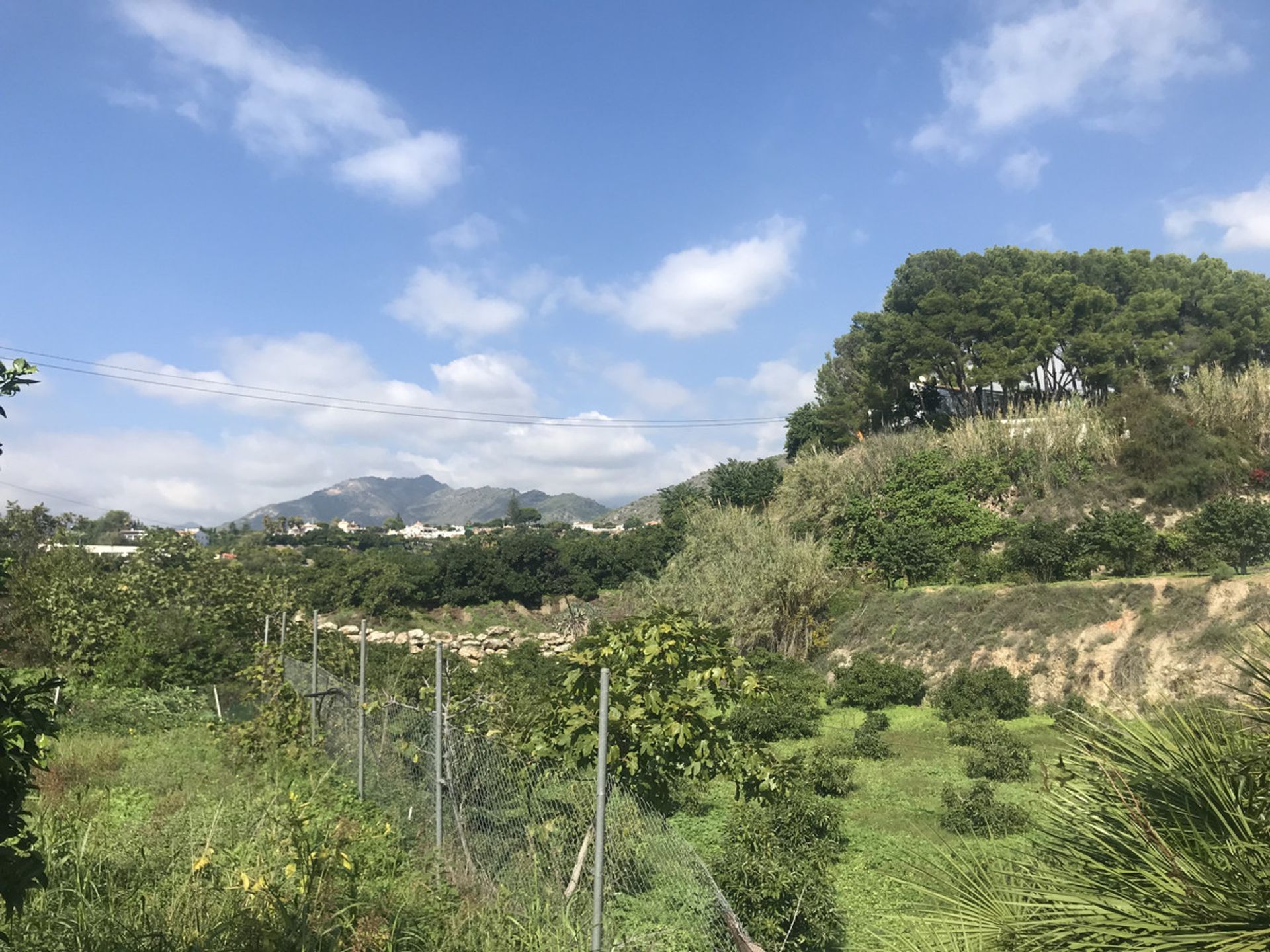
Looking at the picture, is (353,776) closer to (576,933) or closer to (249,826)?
(249,826)

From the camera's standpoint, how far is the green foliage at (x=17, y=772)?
217 cm

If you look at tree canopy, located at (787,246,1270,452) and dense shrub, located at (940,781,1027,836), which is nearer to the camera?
dense shrub, located at (940,781,1027,836)

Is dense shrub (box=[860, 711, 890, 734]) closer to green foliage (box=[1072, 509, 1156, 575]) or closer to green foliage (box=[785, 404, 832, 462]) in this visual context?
green foliage (box=[1072, 509, 1156, 575])

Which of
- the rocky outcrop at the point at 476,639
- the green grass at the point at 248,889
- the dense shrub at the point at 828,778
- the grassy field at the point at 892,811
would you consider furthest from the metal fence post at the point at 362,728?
the rocky outcrop at the point at 476,639

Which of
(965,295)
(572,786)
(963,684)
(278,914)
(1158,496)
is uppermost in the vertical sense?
(965,295)

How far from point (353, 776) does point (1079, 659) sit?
1420cm

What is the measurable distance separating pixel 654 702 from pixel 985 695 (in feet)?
42.5

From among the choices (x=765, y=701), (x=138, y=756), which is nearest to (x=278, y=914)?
(x=765, y=701)

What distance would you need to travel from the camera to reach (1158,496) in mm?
23469

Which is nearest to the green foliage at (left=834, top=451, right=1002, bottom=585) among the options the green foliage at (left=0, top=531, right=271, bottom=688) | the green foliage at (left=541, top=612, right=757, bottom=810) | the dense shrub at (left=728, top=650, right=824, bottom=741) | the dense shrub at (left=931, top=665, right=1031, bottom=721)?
the dense shrub at (left=931, top=665, right=1031, bottom=721)

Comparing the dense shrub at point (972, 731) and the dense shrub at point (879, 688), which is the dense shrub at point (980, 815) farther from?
the dense shrub at point (879, 688)

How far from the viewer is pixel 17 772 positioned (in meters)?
2.30

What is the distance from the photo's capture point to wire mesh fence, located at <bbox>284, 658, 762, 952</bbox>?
169 inches

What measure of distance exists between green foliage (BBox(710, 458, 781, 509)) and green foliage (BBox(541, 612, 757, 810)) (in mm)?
28473
